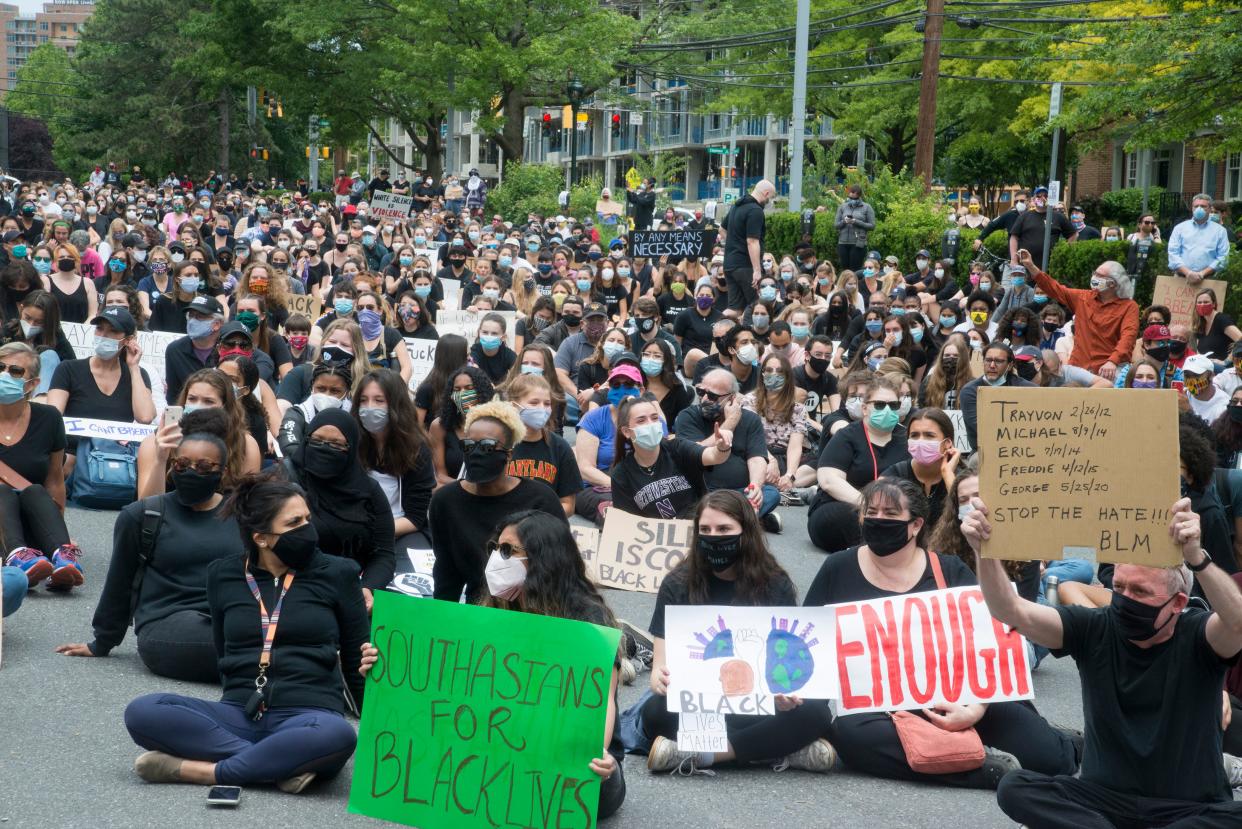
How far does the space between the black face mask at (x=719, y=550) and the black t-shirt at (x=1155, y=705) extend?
1600 mm

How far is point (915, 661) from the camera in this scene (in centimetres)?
643

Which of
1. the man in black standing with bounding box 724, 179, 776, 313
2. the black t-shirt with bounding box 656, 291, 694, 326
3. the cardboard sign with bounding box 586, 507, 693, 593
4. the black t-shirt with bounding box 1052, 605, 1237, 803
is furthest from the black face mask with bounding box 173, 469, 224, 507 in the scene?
the black t-shirt with bounding box 656, 291, 694, 326

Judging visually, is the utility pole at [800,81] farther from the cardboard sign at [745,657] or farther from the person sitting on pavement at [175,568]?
the cardboard sign at [745,657]

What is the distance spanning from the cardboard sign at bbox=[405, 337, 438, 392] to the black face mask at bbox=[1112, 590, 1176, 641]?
10.5m

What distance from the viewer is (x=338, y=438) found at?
24.3ft

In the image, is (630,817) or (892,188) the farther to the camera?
(892,188)

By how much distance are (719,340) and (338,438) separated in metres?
7.75

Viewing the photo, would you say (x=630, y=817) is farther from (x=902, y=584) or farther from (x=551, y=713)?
(x=902, y=584)

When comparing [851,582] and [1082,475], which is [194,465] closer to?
[851,582]

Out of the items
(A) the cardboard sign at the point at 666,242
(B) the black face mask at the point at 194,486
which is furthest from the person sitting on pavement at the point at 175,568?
(A) the cardboard sign at the point at 666,242

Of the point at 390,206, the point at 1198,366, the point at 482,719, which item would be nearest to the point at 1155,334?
the point at 1198,366

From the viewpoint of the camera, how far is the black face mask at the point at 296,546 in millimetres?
5902

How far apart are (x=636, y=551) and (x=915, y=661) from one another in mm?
3409

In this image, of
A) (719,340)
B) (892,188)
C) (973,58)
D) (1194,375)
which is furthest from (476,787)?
(973,58)
